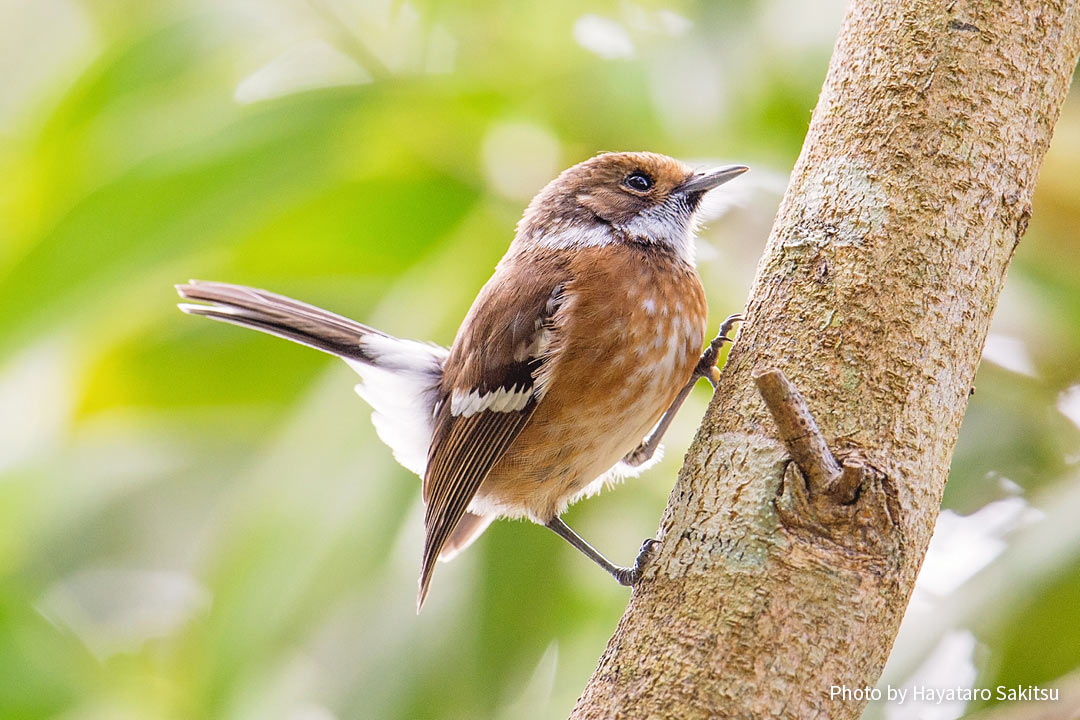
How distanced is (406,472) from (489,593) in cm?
48

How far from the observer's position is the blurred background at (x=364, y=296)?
3.01 metres

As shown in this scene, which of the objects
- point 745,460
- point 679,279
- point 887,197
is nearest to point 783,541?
point 745,460

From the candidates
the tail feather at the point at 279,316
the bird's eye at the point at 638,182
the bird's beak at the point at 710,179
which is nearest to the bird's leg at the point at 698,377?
the bird's beak at the point at 710,179

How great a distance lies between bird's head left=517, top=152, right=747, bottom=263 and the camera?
3090mm

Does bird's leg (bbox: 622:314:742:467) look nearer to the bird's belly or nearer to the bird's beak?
the bird's belly

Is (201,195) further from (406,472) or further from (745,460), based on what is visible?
(745,460)

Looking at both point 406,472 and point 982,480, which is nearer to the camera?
point 982,480

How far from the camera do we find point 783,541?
1.59 metres

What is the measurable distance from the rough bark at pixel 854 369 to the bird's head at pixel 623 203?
3.71 feet

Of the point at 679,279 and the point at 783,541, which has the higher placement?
the point at 679,279

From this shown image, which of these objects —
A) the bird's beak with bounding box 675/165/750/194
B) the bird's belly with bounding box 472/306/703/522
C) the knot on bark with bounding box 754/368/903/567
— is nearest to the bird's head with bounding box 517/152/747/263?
the bird's beak with bounding box 675/165/750/194

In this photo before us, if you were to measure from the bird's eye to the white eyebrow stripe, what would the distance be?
77cm

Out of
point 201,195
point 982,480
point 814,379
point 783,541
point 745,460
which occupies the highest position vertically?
point 201,195

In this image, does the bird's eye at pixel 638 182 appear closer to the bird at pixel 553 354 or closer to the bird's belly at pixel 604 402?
the bird at pixel 553 354
